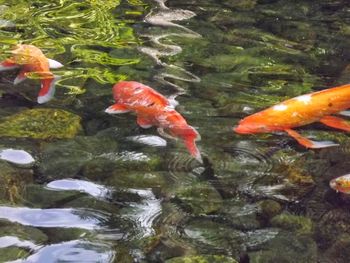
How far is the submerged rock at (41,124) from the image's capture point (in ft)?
14.5

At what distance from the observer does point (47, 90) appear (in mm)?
5172

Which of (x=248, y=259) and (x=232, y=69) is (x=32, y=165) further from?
(x=232, y=69)

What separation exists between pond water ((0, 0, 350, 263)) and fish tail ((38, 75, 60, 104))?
65mm

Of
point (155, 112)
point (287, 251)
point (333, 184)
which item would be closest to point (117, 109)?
point (155, 112)

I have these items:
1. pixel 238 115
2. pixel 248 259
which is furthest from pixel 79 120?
pixel 248 259

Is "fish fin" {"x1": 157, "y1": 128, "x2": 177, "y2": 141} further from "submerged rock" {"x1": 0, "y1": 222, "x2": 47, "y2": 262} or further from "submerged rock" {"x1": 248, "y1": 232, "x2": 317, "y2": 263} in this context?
"submerged rock" {"x1": 0, "y1": 222, "x2": 47, "y2": 262}

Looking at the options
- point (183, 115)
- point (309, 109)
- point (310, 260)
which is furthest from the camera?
point (183, 115)

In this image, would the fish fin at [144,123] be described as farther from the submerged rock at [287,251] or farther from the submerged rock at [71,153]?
the submerged rock at [287,251]

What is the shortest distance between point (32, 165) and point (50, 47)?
2430 millimetres

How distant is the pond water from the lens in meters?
3.41

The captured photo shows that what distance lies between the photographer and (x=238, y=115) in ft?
15.9

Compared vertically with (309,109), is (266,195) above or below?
below

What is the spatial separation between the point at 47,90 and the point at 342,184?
2733 millimetres

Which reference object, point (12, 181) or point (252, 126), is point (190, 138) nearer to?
point (252, 126)
